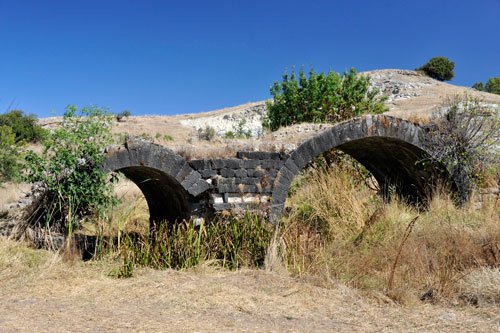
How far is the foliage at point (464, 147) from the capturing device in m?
9.50

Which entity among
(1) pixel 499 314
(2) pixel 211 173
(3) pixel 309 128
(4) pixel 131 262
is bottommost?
(1) pixel 499 314

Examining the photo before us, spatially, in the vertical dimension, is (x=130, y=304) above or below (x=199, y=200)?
below

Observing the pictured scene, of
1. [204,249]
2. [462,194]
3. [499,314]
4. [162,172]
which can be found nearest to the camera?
[499,314]

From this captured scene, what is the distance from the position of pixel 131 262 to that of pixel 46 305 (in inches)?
57.1

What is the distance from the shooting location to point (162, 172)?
24.0ft

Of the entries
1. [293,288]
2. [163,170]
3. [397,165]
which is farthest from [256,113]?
[293,288]

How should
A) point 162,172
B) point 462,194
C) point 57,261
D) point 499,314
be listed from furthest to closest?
point 462,194 < point 162,172 < point 57,261 < point 499,314

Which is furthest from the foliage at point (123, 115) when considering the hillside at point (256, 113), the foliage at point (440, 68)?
the foliage at point (440, 68)

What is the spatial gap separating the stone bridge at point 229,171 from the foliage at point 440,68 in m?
46.3

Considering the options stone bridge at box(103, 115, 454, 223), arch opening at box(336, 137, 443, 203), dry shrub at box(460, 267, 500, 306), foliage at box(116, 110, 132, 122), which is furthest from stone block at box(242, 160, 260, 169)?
foliage at box(116, 110, 132, 122)

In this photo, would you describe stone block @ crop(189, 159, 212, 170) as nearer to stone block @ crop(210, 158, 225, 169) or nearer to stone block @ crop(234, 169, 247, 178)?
stone block @ crop(210, 158, 225, 169)

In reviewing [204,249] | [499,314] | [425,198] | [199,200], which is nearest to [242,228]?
[204,249]

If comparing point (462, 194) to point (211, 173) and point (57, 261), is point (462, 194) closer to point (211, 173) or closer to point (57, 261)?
point (211, 173)

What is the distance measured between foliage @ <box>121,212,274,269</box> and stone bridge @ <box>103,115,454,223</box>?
708 mm
